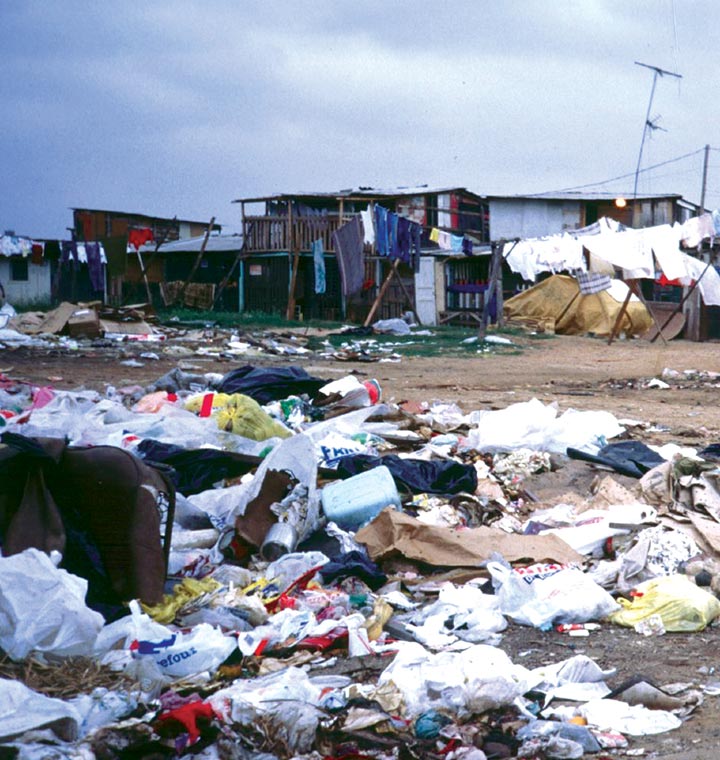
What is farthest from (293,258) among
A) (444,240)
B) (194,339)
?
(194,339)

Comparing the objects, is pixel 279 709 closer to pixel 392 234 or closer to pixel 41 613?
pixel 41 613

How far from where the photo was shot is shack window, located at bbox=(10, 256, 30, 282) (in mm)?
32625

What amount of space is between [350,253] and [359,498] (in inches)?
614

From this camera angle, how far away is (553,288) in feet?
87.0

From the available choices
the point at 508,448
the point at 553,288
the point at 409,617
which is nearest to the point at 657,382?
the point at 508,448

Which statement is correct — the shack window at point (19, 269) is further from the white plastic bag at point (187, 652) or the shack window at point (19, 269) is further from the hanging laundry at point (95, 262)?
the white plastic bag at point (187, 652)

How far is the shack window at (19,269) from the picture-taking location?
107ft

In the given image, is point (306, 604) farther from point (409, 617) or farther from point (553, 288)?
point (553, 288)

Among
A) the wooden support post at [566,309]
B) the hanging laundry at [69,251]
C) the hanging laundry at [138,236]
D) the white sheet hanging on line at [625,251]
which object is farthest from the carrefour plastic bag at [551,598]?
the hanging laundry at [138,236]

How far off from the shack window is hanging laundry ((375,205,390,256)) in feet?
51.0

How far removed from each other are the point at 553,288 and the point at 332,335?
26.9 ft

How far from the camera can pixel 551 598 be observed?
421 cm

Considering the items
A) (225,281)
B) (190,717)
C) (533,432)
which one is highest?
(225,281)

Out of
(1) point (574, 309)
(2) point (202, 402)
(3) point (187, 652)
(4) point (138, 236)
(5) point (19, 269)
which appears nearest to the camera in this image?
(3) point (187, 652)
